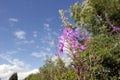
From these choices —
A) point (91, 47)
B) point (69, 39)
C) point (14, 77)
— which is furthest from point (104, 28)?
point (14, 77)

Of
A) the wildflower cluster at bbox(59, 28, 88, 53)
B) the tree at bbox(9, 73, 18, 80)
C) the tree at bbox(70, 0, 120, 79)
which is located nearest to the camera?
the wildflower cluster at bbox(59, 28, 88, 53)

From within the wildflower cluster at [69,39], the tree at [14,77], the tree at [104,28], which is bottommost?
the wildflower cluster at [69,39]

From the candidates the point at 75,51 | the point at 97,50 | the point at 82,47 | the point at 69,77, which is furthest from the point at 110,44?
the point at 75,51

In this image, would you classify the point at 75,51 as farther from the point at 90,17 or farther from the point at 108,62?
the point at 90,17

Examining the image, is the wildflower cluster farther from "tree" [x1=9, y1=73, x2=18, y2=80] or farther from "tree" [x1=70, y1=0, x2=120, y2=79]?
"tree" [x1=9, y1=73, x2=18, y2=80]

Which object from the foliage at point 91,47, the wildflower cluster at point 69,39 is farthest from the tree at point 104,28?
the wildflower cluster at point 69,39

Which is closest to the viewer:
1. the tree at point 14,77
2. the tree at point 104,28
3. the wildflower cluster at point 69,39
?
the wildflower cluster at point 69,39

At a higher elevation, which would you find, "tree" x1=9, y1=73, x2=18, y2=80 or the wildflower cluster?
"tree" x1=9, y1=73, x2=18, y2=80

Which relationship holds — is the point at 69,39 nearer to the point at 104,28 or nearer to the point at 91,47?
the point at 91,47

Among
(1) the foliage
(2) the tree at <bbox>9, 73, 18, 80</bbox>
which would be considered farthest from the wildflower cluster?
(2) the tree at <bbox>9, 73, 18, 80</bbox>

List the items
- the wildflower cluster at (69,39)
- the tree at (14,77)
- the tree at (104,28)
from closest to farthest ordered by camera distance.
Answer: the wildflower cluster at (69,39) → the tree at (104,28) → the tree at (14,77)

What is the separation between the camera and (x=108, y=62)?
48.4 ft

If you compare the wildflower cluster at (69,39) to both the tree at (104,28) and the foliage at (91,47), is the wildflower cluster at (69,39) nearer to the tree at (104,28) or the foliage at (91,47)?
the foliage at (91,47)

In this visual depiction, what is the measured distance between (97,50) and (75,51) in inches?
365
